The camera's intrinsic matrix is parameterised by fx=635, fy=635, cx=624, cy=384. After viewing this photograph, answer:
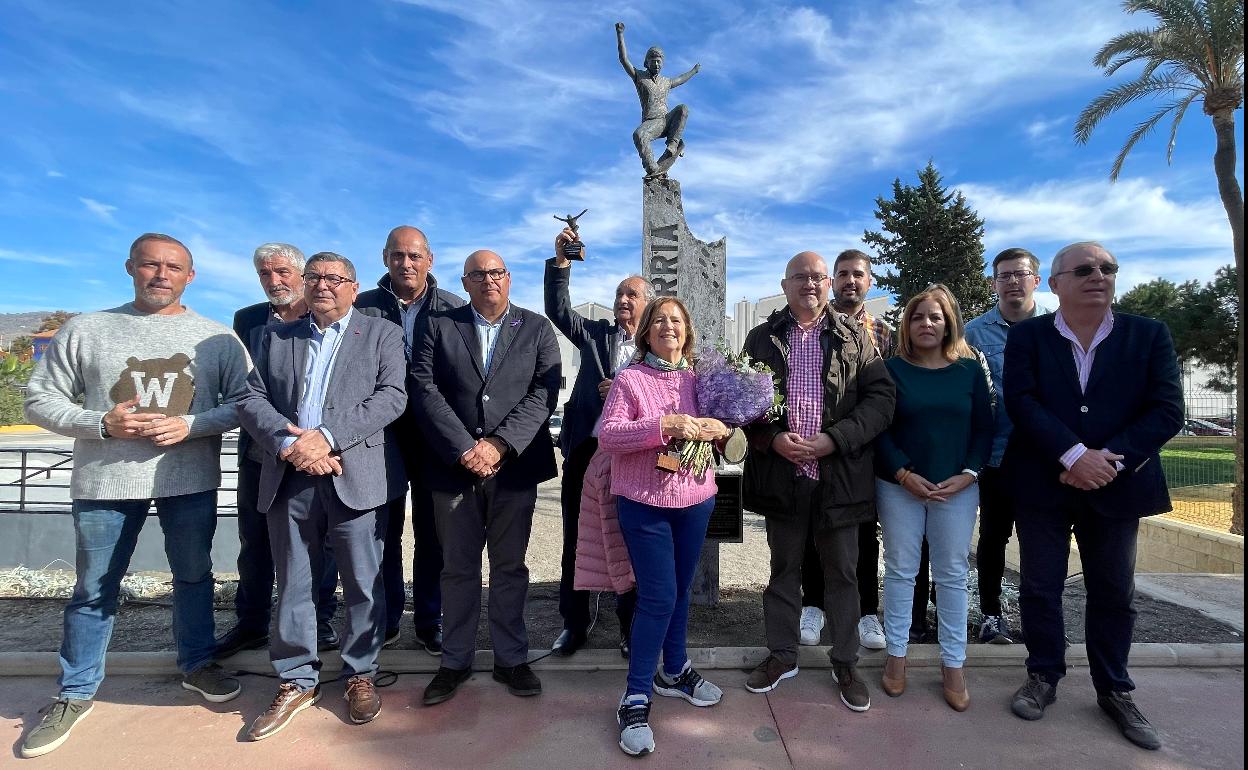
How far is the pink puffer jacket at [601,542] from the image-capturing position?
3.38 metres

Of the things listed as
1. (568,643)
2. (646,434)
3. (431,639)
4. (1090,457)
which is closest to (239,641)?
(431,639)

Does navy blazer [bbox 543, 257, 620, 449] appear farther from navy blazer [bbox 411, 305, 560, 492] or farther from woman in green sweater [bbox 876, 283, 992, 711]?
woman in green sweater [bbox 876, 283, 992, 711]

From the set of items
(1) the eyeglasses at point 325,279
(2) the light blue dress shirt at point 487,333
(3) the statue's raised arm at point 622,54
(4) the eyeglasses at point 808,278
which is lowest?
(2) the light blue dress shirt at point 487,333

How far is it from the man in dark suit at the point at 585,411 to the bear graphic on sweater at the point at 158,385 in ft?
6.58

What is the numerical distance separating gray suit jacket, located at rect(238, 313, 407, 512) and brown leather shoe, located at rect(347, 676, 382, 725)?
880 mm

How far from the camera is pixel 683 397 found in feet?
10.3

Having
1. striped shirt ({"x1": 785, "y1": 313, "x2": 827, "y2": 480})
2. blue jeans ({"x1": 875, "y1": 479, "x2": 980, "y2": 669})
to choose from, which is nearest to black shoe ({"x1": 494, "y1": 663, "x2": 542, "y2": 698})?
striped shirt ({"x1": 785, "y1": 313, "x2": 827, "y2": 480})

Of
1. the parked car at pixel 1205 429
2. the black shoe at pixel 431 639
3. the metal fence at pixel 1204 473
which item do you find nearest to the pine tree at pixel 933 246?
the metal fence at pixel 1204 473

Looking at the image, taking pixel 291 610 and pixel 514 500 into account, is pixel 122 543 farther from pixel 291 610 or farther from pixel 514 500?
pixel 514 500

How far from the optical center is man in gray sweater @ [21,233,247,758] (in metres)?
3.06

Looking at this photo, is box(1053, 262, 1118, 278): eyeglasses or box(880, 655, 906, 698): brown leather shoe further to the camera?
box(880, 655, 906, 698): brown leather shoe

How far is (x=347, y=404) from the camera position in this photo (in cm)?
319

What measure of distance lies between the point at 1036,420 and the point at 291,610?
12.5 feet

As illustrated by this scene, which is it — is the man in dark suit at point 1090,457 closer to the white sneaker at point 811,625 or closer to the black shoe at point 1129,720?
the black shoe at point 1129,720
